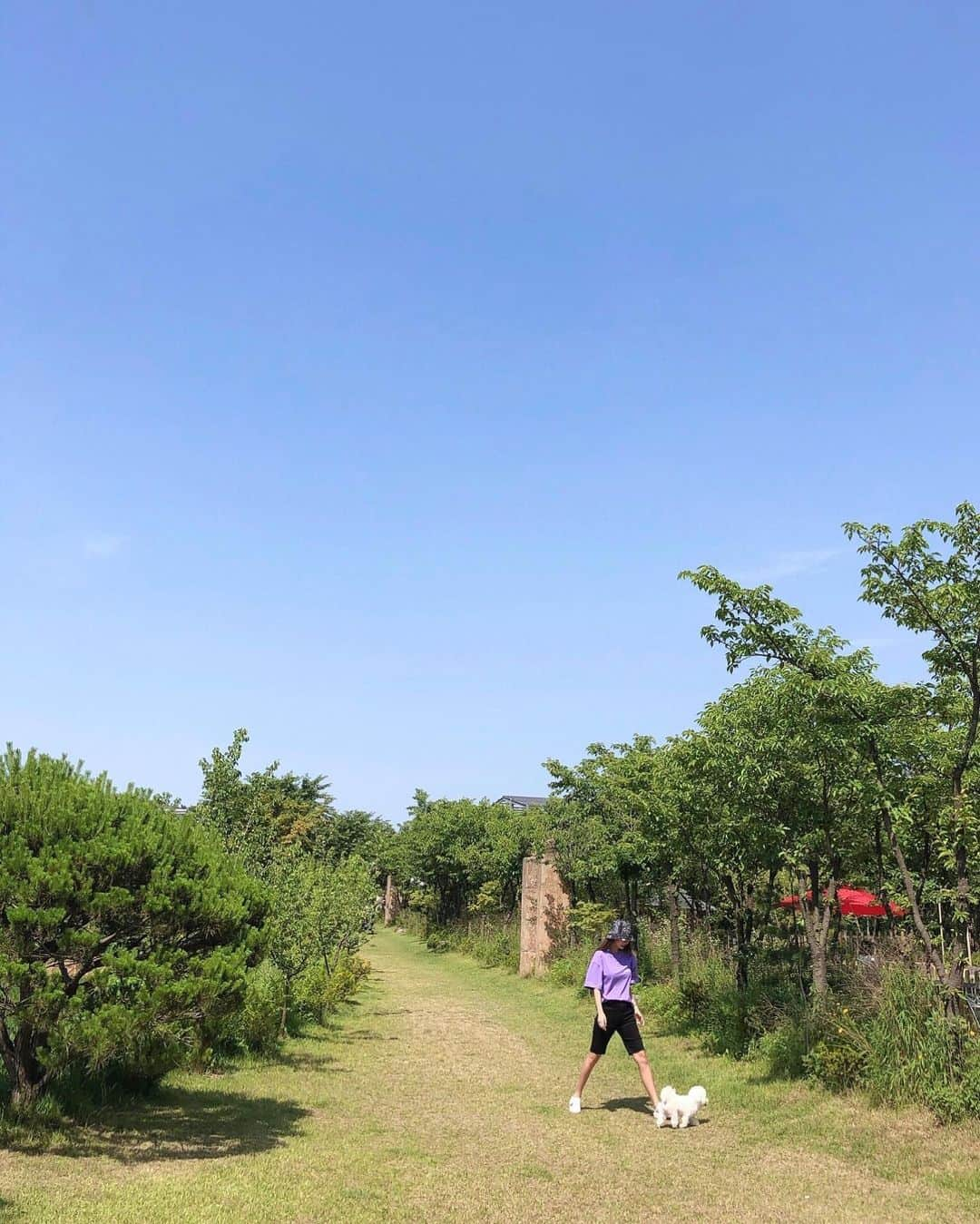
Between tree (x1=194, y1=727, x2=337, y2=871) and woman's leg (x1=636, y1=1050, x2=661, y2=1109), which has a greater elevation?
tree (x1=194, y1=727, x2=337, y2=871)

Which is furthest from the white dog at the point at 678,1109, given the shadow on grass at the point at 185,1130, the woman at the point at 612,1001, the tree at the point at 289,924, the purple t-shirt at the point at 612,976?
the tree at the point at 289,924

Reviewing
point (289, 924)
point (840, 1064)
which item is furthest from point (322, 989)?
point (840, 1064)

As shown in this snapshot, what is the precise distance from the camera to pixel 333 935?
13.2 metres

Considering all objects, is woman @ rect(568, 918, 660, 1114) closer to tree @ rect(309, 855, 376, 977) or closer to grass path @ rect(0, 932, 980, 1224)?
grass path @ rect(0, 932, 980, 1224)

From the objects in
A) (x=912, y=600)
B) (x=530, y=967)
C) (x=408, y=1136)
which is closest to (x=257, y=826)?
(x=408, y=1136)

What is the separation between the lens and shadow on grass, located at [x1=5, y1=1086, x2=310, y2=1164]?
21.1 feet

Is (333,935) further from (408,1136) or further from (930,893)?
(930,893)

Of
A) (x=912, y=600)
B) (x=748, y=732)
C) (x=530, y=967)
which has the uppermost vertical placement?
(x=912, y=600)

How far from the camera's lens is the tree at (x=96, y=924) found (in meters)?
6.01

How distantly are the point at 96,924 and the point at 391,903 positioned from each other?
1736 inches

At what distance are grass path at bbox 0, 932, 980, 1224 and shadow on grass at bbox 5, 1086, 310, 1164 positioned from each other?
22mm

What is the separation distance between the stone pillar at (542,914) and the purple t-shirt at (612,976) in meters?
12.8

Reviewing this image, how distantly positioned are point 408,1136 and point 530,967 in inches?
557

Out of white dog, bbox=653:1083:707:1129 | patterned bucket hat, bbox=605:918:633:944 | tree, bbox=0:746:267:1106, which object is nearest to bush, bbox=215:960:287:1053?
tree, bbox=0:746:267:1106
